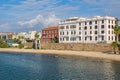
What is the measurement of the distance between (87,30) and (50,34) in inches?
1502

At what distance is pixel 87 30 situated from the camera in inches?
5074

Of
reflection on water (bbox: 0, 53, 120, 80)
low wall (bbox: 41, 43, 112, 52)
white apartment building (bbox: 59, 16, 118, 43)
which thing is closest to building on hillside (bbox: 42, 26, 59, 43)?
low wall (bbox: 41, 43, 112, 52)

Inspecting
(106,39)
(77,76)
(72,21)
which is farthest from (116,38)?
(77,76)

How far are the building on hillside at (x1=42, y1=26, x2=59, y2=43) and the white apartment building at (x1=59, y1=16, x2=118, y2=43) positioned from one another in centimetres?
1267

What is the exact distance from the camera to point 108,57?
3686 inches

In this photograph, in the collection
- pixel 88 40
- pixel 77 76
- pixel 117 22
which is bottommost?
pixel 77 76

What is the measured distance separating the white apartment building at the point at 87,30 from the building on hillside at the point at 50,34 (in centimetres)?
1267

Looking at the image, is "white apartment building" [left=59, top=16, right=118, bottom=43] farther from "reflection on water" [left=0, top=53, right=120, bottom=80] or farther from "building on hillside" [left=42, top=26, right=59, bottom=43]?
"reflection on water" [left=0, top=53, right=120, bottom=80]

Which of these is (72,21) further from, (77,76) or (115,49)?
(77,76)

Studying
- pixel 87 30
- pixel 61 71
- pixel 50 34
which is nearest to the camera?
pixel 61 71

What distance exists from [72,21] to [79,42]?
1296 cm

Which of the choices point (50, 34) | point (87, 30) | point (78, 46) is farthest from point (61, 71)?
point (50, 34)

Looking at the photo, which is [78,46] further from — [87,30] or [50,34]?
[50,34]

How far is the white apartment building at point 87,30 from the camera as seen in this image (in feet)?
398
